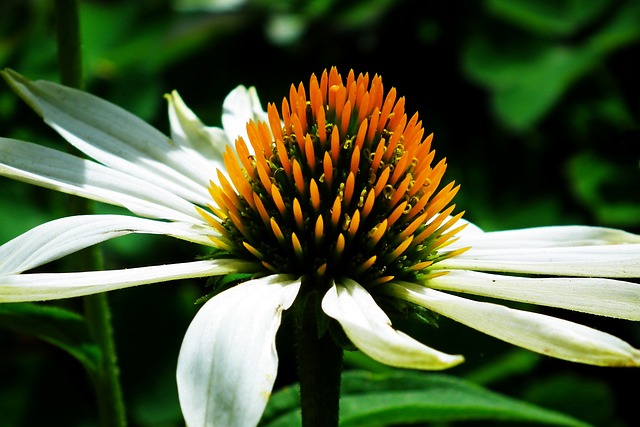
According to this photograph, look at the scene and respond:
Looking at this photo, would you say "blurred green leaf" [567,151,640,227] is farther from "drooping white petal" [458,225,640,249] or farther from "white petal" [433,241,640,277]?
"white petal" [433,241,640,277]

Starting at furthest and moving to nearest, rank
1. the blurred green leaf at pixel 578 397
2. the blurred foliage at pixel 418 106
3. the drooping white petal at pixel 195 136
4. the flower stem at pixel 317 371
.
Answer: the blurred foliage at pixel 418 106 < the blurred green leaf at pixel 578 397 < the drooping white petal at pixel 195 136 < the flower stem at pixel 317 371

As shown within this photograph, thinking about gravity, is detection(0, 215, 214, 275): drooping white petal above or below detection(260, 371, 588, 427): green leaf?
above

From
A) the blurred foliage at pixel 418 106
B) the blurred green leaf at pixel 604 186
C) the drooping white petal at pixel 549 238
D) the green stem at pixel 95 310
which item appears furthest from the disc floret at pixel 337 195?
the blurred green leaf at pixel 604 186

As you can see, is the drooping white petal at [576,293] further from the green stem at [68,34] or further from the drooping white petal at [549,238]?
the green stem at [68,34]

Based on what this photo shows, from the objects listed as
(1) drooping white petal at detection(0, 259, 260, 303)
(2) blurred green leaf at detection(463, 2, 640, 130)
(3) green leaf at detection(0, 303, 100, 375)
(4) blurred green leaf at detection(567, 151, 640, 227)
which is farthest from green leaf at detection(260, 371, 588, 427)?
(2) blurred green leaf at detection(463, 2, 640, 130)

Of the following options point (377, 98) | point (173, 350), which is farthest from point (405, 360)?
point (173, 350)

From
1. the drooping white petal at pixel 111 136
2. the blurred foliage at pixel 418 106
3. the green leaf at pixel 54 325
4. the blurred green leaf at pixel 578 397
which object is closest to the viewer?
the green leaf at pixel 54 325

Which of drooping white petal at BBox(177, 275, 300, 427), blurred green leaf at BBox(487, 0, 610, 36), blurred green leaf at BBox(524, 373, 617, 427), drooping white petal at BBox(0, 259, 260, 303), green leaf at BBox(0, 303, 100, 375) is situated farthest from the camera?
blurred green leaf at BBox(487, 0, 610, 36)

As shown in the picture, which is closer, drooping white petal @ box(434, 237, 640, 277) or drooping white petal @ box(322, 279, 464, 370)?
drooping white petal @ box(322, 279, 464, 370)
